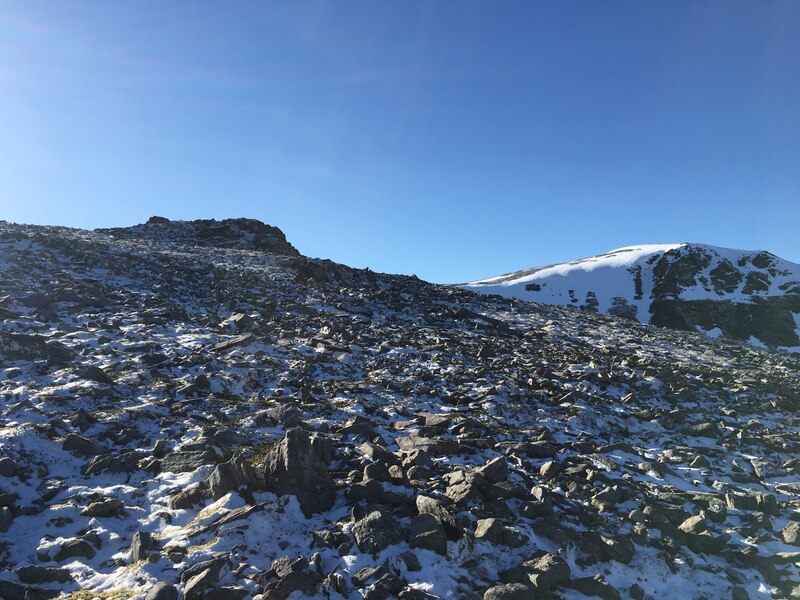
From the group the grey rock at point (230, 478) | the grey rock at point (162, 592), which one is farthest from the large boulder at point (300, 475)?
the grey rock at point (162, 592)

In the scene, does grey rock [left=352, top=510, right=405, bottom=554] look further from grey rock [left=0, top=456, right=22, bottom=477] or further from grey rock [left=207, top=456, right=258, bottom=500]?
grey rock [left=0, top=456, right=22, bottom=477]

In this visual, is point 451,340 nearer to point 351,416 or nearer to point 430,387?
point 430,387

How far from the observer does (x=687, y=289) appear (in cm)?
9956

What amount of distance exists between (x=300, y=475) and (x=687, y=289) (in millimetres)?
111828

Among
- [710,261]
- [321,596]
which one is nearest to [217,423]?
[321,596]

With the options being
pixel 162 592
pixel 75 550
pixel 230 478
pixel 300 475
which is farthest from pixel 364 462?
pixel 75 550

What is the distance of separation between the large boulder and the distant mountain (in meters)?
91.0

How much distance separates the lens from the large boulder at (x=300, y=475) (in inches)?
310

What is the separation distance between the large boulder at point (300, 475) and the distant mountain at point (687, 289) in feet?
299

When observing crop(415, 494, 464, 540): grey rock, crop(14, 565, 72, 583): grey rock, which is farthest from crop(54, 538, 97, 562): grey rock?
crop(415, 494, 464, 540): grey rock

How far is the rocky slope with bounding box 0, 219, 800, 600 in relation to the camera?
6.63 metres

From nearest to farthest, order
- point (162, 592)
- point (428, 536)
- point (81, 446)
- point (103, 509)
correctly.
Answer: point (162, 592)
point (428, 536)
point (103, 509)
point (81, 446)

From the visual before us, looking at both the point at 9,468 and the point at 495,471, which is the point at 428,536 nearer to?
the point at 495,471

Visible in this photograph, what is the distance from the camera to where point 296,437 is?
8.52 m
